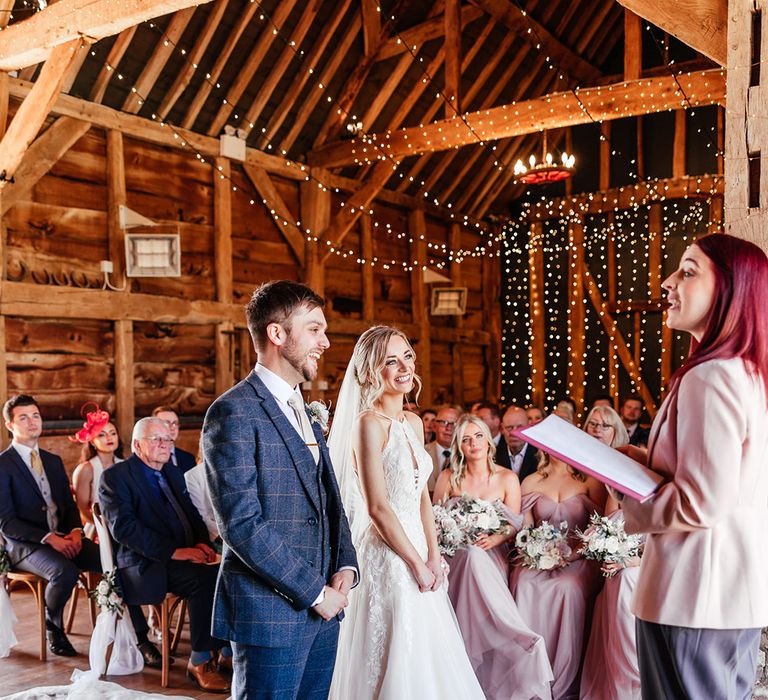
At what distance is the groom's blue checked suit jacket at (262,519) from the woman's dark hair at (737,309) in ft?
3.58

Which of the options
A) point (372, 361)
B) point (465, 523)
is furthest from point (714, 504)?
point (465, 523)

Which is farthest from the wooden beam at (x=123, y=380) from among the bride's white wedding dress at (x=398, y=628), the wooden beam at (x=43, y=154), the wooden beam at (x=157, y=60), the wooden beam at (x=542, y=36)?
the wooden beam at (x=542, y=36)

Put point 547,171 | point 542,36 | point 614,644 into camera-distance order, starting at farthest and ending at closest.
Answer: point 542,36, point 547,171, point 614,644

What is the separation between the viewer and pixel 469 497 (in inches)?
181

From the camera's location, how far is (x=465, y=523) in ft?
14.6

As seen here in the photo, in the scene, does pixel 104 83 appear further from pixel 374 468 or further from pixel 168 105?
pixel 374 468

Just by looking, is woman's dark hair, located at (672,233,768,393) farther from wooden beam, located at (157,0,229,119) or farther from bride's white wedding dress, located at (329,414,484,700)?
wooden beam, located at (157,0,229,119)

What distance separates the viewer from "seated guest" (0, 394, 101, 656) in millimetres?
5266

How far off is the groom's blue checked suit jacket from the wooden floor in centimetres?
236

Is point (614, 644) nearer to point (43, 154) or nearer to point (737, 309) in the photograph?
point (737, 309)

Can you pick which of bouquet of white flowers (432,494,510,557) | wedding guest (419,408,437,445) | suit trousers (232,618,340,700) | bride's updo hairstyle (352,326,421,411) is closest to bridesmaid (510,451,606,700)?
bouquet of white flowers (432,494,510,557)

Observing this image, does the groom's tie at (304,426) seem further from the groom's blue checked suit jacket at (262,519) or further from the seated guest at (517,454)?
the seated guest at (517,454)

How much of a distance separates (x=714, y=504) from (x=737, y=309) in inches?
17.9

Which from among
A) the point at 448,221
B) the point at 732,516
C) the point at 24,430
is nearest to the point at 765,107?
the point at 732,516
